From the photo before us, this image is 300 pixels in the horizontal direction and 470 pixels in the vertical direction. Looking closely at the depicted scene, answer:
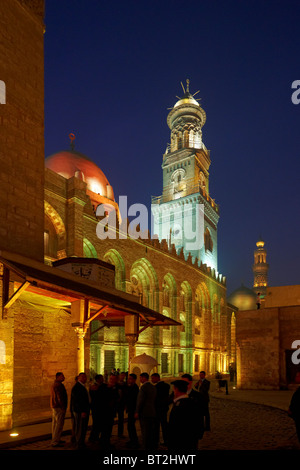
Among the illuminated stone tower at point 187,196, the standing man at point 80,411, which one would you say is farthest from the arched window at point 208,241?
the standing man at point 80,411

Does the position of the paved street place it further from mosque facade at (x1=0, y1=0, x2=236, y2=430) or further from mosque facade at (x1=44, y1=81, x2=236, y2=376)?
mosque facade at (x1=44, y1=81, x2=236, y2=376)

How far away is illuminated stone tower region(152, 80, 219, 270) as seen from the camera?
49969 mm

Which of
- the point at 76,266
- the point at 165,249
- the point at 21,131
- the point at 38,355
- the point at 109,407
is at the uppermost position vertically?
the point at 21,131

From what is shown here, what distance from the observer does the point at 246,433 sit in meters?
9.08

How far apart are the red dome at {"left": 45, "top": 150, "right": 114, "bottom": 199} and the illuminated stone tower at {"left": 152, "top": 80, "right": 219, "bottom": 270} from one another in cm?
1628

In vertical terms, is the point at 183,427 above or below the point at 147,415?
above

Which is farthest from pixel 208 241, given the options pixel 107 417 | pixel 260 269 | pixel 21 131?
pixel 107 417

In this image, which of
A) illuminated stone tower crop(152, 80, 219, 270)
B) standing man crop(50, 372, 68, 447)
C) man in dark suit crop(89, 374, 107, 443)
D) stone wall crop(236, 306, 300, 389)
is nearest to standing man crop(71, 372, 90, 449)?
man in dark suit crop(89, 374, 107, 443)

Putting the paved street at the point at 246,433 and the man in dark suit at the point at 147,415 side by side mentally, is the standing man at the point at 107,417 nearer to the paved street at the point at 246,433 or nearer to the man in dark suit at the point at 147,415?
the paved street at the point at 246,433

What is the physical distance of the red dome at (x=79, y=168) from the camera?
3175cm

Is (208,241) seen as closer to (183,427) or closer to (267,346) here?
(267,346)

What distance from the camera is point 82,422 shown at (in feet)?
23.6

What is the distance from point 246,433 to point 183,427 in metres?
5.84
